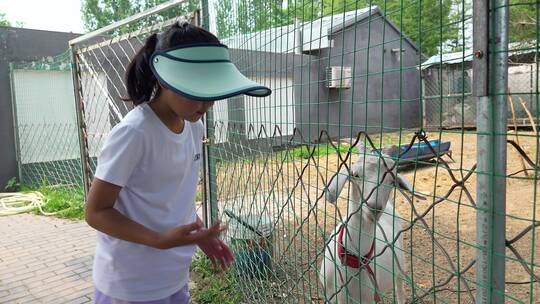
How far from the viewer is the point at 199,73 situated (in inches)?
53.5

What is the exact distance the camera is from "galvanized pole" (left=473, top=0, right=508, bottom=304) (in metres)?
1.03

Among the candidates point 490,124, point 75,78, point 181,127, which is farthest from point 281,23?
point 75,78

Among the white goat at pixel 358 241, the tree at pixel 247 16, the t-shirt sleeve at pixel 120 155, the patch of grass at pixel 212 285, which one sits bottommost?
the patch of grass at pixel 212 285

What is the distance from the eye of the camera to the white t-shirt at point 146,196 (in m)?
1.43

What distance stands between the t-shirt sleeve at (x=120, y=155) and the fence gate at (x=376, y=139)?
2.58 ft

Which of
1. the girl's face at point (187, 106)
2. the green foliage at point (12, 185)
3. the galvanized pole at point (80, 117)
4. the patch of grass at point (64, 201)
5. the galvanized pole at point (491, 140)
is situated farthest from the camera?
the green foliage at point (12, 185)

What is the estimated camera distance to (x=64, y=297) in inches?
143

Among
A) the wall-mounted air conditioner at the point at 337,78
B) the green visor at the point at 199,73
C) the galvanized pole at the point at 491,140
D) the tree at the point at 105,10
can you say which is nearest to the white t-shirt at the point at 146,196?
the green visor at the point at 199,73

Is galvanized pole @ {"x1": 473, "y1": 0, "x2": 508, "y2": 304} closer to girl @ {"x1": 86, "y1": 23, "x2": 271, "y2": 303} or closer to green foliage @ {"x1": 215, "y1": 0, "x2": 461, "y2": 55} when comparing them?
green foliage @ {"x1": 215, "y1": 0, "x2": 461, "y2": 55}

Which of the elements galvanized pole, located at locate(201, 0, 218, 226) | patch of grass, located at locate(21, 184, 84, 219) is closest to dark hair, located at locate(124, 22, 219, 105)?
galvanized pole, located at locate(201, 0, 218, 226)

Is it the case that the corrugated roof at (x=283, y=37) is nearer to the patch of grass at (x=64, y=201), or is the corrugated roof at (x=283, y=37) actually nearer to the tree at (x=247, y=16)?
the tree at (x=247, y=16)

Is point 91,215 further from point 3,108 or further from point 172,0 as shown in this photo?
point 3,108

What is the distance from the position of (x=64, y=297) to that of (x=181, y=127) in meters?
2.72

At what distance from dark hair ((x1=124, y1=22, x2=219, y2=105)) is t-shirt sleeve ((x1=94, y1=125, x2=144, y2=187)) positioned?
0.20 metres
